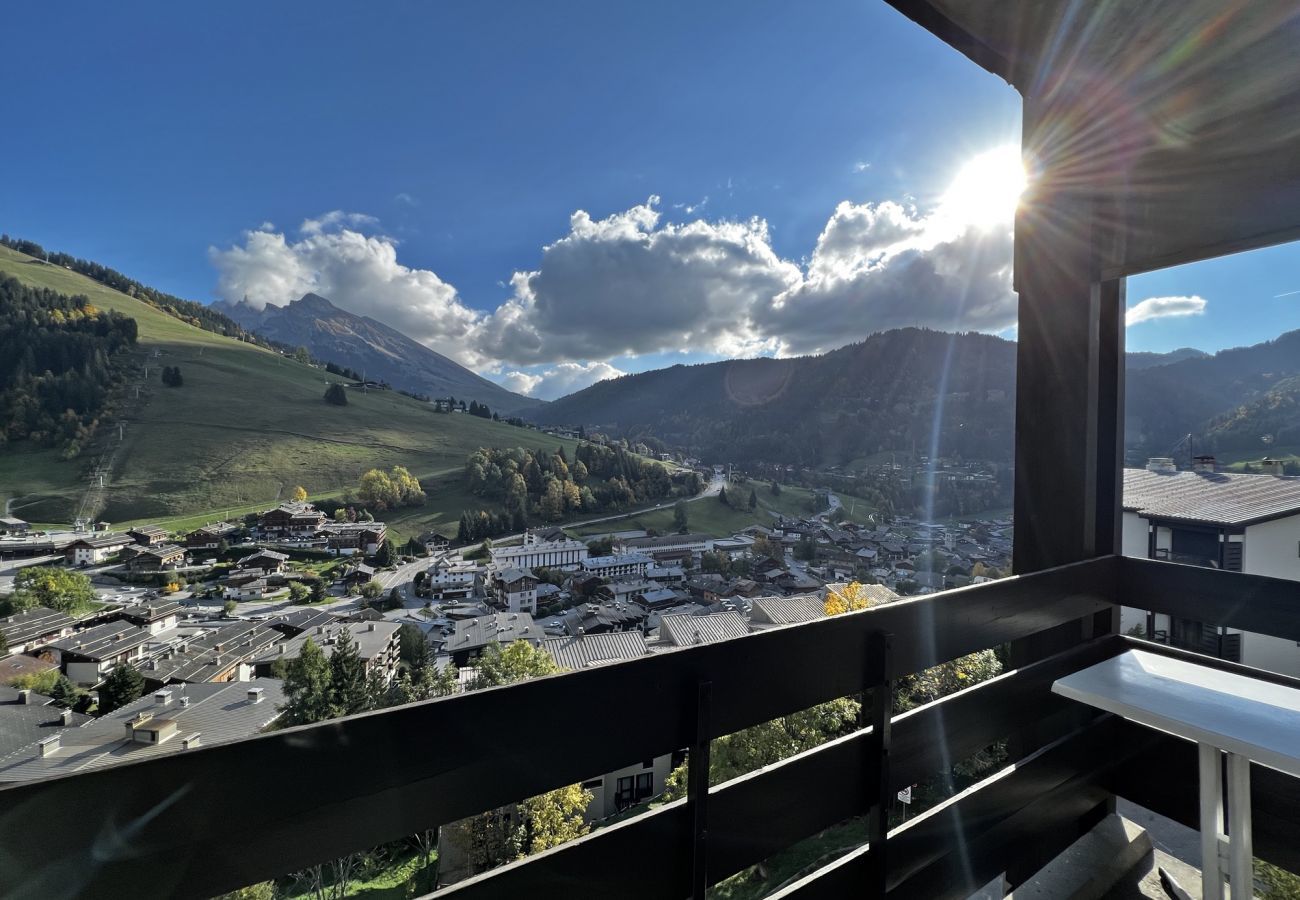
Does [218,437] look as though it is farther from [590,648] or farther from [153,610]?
[590,648]

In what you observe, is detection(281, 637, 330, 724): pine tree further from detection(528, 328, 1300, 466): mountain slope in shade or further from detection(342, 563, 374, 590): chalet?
detection(528, 328, 1300, 466): mountain slope in shade

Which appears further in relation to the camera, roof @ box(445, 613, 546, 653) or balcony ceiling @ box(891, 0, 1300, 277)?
roof @ box(445, 613, 546, 653)

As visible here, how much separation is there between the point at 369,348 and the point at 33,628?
148 meters

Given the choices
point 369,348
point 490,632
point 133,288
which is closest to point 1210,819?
point 490,632

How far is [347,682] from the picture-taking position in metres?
16.1

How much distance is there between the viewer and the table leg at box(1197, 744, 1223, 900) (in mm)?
1404

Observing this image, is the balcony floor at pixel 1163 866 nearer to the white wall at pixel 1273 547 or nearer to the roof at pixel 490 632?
the white wall at pixel 1273 547

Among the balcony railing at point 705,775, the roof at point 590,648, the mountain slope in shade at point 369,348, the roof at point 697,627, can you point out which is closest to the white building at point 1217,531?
the balcony railing at point 705,775

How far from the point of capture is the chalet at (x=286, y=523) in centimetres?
3641

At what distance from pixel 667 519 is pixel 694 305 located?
17760 millimetres

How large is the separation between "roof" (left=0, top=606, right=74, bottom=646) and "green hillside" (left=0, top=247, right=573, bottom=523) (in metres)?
16.3

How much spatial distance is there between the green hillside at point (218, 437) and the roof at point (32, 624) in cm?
1634

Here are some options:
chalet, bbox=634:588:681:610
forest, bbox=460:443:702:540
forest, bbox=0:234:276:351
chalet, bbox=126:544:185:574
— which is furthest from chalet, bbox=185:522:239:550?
forest, bbox=0:234:276:351

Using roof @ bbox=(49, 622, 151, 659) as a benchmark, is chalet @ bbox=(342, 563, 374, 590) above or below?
below
